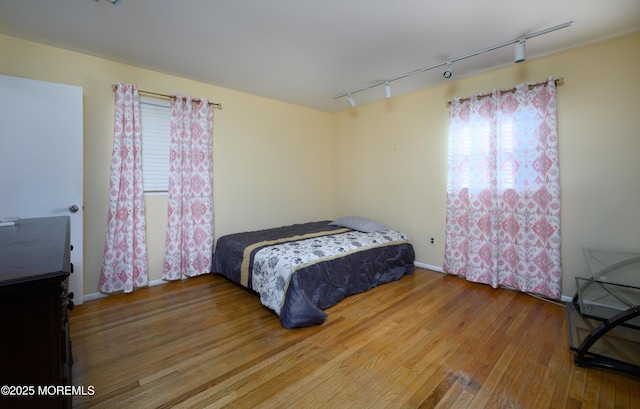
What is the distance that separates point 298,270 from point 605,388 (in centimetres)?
214

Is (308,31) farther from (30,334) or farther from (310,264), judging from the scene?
(30,334)

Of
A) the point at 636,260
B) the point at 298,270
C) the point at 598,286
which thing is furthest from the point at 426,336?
the point at 636,260

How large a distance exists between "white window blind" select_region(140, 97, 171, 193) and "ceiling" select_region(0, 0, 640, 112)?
17.3 inches

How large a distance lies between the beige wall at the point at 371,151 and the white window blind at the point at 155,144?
165 millimetres

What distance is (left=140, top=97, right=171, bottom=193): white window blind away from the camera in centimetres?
306

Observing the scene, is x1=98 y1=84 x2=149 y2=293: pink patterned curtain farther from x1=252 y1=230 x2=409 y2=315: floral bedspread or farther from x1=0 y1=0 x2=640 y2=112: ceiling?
x1=252 y1=230 x2=409 y2=315: floral bedspread

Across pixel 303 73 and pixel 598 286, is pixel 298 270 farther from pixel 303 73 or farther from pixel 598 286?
pixel 598 286

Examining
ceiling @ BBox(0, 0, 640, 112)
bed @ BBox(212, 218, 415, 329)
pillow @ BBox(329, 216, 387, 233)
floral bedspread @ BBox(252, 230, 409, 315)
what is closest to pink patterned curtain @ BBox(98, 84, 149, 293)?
ceiling @ BBox(0, 0, 640, 112)

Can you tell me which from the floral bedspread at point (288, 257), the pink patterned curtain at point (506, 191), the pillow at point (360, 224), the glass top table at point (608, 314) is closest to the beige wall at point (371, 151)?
the pink patterned curtain at point (506, 191)

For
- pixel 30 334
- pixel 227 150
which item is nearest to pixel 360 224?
pixel 227 150

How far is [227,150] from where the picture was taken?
3.71 meters

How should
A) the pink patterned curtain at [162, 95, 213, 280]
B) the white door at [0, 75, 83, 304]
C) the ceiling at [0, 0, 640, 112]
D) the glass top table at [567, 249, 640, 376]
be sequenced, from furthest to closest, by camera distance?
the pink patterned curtain at [162, 95, 213, 280] < the white door at [0, 75, 83, 304] < the ceiling at [0, 0, 640, 112] < the glass top table at [567, 249, 640, 376]

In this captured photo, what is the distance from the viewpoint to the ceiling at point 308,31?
1997 millimetres

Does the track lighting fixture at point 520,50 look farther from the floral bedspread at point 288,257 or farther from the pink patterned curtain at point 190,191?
the pink patterned curtain at point 190,191
